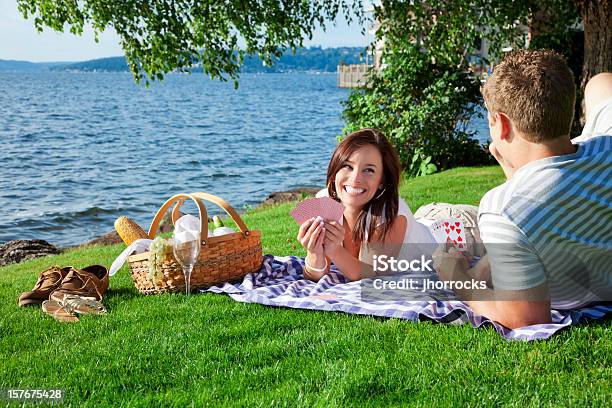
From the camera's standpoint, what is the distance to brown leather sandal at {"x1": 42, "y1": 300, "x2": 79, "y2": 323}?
423 cm

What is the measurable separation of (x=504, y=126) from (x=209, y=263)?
246 centimetres

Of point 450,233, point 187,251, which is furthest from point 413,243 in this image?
point 187,251

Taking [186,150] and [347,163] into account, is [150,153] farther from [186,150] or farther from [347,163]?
[347,163]

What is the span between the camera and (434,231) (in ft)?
15.8

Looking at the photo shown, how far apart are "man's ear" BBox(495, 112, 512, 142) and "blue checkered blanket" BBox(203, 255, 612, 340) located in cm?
104

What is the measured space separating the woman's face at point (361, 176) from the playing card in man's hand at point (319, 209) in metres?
0.39

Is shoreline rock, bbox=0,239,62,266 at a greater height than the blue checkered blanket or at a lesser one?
lesser

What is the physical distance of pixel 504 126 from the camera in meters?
3.35

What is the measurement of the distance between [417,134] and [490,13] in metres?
3.15

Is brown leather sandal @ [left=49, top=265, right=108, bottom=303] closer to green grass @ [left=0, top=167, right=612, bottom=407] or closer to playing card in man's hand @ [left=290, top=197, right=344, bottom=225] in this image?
green grass @ [left=0, top=167, right=612, bottom=407]

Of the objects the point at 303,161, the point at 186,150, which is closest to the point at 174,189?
the point at 303,161

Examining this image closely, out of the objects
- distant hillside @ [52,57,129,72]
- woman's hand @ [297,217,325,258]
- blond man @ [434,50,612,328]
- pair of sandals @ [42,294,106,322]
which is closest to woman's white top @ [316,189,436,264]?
woman's hand @ [297,217,325,258]

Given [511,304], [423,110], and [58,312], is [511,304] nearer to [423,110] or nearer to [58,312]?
[58,312]

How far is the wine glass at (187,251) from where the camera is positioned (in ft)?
14.4
